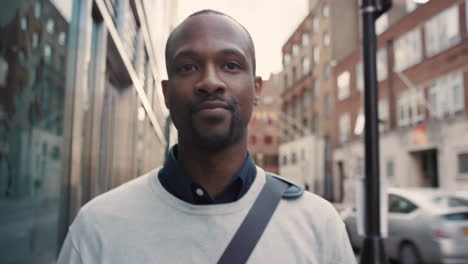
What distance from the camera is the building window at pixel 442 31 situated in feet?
66.9

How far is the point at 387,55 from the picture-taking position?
26875 millimetres

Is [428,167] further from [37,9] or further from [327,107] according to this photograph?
[37,9]

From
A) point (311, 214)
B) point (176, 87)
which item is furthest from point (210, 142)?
point (311, 214)

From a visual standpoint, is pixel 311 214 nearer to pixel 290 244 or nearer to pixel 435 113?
pixel 290 244

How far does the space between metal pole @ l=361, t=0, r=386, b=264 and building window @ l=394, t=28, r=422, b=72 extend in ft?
67.4

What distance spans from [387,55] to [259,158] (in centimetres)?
3791

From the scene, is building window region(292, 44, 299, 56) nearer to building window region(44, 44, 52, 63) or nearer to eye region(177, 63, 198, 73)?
building window region(44, 44, 52, 63)

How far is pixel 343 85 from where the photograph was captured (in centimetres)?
3378

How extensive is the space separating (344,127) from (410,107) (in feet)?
31.4

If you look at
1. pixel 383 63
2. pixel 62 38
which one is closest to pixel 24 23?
pixel 62 38

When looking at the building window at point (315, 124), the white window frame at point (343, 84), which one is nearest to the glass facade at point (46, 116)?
the white window frame at point (343, 84)

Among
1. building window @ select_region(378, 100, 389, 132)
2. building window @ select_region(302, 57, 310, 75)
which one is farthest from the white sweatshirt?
building window @ select_region(302, 57, 310, 75)

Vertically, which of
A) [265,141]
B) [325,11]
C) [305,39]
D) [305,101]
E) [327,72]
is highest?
[325,11]

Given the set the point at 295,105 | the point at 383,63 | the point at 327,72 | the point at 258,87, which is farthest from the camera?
the point at 295,105
